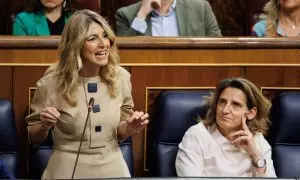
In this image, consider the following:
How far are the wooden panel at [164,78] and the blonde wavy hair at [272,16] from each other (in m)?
0.22

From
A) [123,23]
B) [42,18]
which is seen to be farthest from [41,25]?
[123,23]

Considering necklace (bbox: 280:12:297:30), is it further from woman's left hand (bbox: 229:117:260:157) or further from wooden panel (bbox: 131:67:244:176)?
woman's left hand (bbox: 229:117:260:157)

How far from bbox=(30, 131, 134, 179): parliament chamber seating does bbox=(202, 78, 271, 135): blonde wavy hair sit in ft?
0.52

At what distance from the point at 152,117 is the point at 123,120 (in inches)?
7.9

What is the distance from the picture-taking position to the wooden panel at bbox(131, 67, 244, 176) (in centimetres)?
154

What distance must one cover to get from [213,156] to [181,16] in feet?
1.44

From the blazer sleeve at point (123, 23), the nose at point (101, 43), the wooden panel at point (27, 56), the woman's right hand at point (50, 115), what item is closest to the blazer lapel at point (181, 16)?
the blazer sleeve at point (123, 23)

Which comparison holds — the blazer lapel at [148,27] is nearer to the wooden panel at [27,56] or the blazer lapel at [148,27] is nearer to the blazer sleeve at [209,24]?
A: the blazer sleeve at [209,24]

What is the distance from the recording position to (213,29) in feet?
5.82

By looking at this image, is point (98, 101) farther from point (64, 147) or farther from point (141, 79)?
point (141, 79)

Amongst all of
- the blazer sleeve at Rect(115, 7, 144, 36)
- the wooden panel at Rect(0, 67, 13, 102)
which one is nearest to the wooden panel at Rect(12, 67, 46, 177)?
the wooden panel at Rect(0, 67, 13, 102)

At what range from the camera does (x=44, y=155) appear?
1.47 m

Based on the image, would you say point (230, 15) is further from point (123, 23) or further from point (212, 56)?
point (212, 56)

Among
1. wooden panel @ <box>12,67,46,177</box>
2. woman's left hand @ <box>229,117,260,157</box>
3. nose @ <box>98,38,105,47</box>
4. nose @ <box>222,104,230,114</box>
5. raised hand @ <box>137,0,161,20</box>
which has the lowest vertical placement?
woman's left hand @ <box>229,117,260,157</box>
